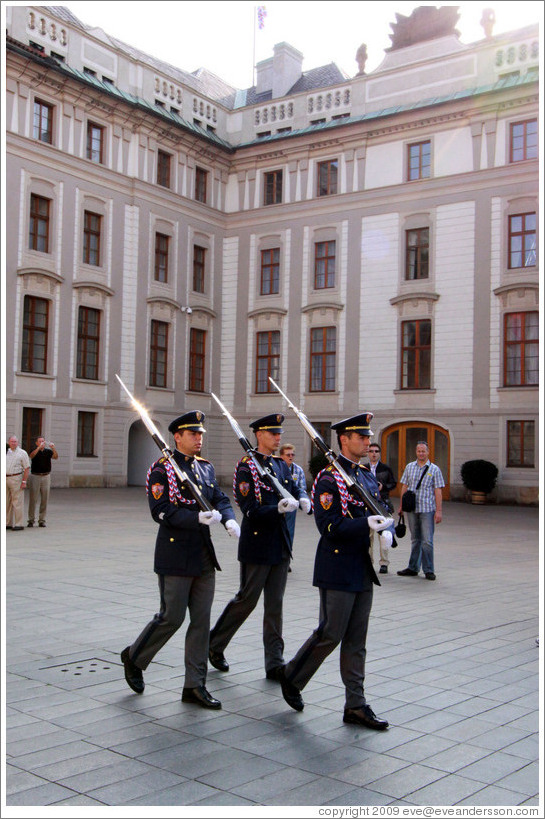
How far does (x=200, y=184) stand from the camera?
3694 centimetres

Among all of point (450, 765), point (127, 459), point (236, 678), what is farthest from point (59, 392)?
point (450, 765)

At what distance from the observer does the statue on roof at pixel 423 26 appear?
33562 millimetres

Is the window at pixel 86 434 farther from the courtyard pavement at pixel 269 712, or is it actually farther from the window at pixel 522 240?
the courtyard pavement at pixel 269 712

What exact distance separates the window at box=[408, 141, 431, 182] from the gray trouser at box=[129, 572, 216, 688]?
96.5ft

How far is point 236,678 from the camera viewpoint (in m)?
6.73

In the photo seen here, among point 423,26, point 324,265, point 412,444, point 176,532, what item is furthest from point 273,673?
point 423,26

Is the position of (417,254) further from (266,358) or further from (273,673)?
(273,673)

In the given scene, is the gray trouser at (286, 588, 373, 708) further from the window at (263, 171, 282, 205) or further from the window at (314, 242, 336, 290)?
the window at (263, 171, 282, 205)

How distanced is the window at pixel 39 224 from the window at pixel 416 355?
45.4ft

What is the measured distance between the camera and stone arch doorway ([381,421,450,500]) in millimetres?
32006

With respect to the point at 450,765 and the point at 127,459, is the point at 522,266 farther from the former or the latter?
the point at 450,765

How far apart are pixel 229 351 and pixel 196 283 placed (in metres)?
3.29

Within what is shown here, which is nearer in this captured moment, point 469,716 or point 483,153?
point 469,716

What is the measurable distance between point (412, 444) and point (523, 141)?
11881mm
